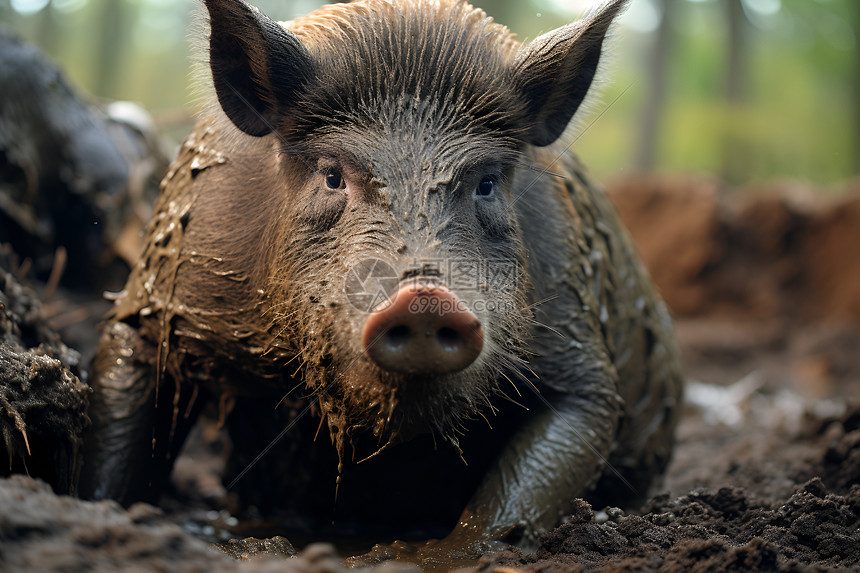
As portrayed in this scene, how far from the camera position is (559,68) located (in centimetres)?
269

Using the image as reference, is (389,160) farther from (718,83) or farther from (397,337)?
(718,83)

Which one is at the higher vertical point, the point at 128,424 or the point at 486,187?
the point at 486,187

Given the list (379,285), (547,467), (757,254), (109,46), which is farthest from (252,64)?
(109,46)

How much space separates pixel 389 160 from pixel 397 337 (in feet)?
2.36

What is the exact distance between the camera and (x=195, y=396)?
3.05 metres

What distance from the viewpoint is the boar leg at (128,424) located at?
2.84 metres

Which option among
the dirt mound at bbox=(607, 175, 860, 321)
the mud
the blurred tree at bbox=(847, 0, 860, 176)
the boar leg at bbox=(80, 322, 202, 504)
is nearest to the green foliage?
the blurred tree at bbox=(847, 0, 860, 176)

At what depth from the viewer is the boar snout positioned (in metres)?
1.85

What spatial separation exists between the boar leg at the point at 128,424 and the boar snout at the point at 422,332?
1.39 m

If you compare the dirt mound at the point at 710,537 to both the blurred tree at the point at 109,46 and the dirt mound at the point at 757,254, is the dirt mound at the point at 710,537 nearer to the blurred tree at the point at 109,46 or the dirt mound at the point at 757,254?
the dirt mound at the point at 757,254

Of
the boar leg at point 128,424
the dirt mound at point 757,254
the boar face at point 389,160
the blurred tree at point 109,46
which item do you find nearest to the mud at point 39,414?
the boar leg at point 128,424

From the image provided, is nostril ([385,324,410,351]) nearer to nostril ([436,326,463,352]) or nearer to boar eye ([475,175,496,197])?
nostril ([436,326,463,352])

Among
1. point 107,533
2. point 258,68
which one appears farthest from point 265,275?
point 107,533

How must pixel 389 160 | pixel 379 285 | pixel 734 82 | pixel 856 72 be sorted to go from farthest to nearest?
1. pixel 734 82
2. pixel 856 72
3. pixel 389 160
4. pixel 379 285
